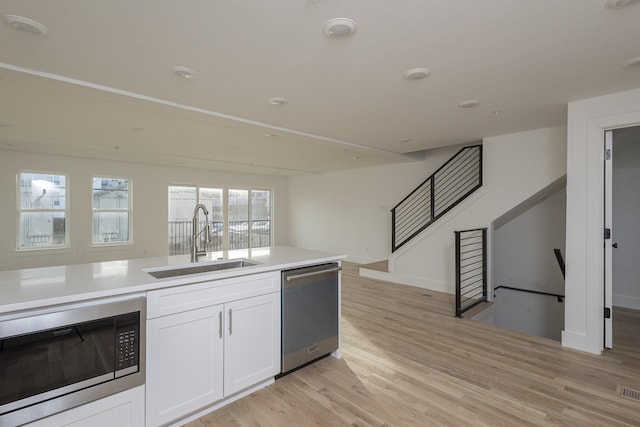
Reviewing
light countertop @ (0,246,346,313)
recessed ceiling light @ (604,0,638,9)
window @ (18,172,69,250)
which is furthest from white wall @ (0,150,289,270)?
recessed ceiling light @ (604,0,638,9)

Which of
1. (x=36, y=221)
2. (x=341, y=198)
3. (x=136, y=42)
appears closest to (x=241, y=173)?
(x=341, y=198)

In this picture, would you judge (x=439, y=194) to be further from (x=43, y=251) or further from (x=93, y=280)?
(x=43, y=251)

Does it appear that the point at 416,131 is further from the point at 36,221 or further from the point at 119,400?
the point at 36,221

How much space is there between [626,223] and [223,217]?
8.69 metres

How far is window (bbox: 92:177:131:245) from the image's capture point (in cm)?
696

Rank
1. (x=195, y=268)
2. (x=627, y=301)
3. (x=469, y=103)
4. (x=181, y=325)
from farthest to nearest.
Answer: (x=627, y=301), (x=469, y=103), (x=195, y=268), (x=181, y=325)

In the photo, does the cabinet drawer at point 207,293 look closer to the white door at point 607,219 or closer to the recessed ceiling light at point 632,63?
the recessed ceiling light at point 632,63

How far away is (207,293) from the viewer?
1.98 m

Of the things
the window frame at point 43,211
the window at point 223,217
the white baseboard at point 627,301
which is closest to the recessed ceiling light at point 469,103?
the white baseboard at point 627,301

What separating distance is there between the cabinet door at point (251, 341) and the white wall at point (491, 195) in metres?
3.77

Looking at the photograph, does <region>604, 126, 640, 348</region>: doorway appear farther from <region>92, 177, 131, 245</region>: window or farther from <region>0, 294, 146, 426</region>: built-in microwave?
<region>92, 177, 131, 245</region>: window

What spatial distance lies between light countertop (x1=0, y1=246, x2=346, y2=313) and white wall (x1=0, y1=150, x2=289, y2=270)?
583 centimetres

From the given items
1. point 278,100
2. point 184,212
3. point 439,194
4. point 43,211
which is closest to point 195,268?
point 278,100

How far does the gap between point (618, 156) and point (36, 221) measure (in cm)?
1066
